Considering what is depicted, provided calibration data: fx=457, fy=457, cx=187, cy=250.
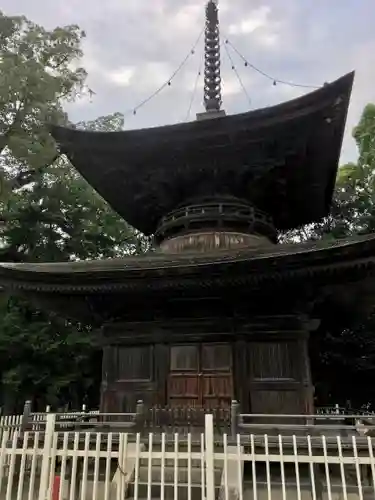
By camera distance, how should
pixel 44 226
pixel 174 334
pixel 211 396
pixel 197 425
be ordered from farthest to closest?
pixel 44 226
pixel 174 334
pixel 211 396
pixel 197 425

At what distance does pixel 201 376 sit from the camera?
31.2 feet

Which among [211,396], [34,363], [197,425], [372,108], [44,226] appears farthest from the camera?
[44,226]

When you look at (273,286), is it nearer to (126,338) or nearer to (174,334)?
(174,334)

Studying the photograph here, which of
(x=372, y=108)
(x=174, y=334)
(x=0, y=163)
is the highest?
(x=372, y=108)

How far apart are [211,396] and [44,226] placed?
15409mm

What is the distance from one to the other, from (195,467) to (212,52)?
35.7ft

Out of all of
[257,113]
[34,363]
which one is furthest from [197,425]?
[34,363]

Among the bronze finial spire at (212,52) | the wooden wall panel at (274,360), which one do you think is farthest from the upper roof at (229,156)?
the wooden wall panel at (274,360)

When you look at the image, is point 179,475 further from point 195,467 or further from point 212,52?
point 212,52

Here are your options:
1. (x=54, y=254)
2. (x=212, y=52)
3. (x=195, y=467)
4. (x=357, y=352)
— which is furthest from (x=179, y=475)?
(x=54, y=254)

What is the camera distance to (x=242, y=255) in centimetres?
898

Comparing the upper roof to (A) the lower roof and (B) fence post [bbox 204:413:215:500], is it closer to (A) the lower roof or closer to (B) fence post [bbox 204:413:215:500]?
(A) the lower roof

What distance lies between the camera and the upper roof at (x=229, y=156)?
955 cm

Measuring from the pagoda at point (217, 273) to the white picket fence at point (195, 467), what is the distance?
181 cm
